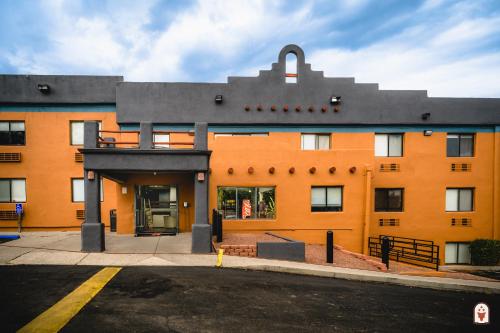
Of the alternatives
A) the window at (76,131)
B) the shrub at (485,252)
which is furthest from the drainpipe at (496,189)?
the window at (76,131)

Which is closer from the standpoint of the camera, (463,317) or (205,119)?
(463,317)

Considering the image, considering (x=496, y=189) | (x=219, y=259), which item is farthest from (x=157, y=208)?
(x=496, y=189)

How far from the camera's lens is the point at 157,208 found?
13664 mm

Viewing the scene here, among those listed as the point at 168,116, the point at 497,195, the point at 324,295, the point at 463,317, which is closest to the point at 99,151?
the point at 168,116

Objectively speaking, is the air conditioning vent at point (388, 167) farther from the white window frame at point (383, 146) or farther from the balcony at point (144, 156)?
the balcony at point (144, 156)

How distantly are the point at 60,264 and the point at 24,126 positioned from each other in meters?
11.4

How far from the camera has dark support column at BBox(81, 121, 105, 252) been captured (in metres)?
9.68

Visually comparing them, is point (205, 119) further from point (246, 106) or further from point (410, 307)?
point (410, 307)

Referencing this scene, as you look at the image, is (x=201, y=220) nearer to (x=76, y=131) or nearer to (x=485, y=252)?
(x=76, y=131)

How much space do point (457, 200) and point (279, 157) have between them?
11.9 m

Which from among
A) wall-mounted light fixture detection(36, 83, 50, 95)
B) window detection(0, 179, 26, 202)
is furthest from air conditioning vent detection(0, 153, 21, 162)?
wall-mounted light fixture detection(36, 83, 50, 95)

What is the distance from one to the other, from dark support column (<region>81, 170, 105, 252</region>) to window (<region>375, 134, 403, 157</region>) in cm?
1539

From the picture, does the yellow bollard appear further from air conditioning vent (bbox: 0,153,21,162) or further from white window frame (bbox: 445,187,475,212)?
white window frame (bbox: 445,187,475,212)

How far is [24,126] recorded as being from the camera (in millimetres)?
15148
